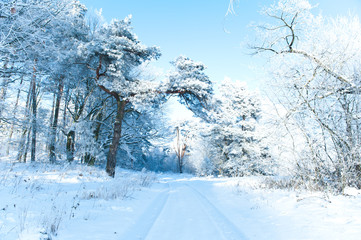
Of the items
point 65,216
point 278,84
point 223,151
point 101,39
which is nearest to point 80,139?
point 101,39

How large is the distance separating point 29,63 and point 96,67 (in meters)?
5.00

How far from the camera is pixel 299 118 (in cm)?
607

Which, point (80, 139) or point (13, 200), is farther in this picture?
point (80, 139)

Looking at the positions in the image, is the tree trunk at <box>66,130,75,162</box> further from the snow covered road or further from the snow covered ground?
the snow covered road

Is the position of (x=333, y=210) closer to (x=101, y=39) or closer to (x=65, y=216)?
(x=65, y=216)

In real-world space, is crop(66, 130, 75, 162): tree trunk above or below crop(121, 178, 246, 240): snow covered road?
above

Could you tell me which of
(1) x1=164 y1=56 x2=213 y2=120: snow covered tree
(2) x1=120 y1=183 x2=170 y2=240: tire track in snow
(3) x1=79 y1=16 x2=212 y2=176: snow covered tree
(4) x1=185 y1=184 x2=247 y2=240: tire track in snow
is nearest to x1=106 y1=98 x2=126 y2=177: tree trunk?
Result: (3) x1=79 y1=16 x2=212 y2=176: snow covered tree

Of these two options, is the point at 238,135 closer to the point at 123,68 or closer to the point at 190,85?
the point at 190,85

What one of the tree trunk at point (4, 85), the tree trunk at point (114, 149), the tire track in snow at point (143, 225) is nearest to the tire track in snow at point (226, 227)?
the tire track in snow at point (143, 225)

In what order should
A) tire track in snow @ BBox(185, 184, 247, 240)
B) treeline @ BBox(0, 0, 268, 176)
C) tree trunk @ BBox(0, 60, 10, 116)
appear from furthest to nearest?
treeline @ BBox(0, 0, 268, 176) → tree trunk @ BBox(0, 60, 10, 116) → tire track in snow @ BBox(185, 184, 247, 240)

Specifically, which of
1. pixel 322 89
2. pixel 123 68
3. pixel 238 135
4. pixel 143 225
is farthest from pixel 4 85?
pixel 238 135

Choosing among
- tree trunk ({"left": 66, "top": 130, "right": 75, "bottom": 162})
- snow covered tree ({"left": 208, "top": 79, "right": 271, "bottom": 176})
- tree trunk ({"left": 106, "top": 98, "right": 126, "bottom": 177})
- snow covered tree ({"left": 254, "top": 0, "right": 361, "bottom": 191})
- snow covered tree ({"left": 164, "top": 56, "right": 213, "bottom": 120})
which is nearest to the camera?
snow covered tree ({"left": 254, "top": 0, "right": 361, "bottom": 191})

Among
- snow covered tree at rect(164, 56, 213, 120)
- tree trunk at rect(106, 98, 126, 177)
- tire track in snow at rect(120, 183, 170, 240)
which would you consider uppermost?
snow covered tree at rect(164, 56, 213, 120)

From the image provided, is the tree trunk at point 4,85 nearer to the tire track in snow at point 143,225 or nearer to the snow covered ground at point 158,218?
the snow covered ground at point 158,218
